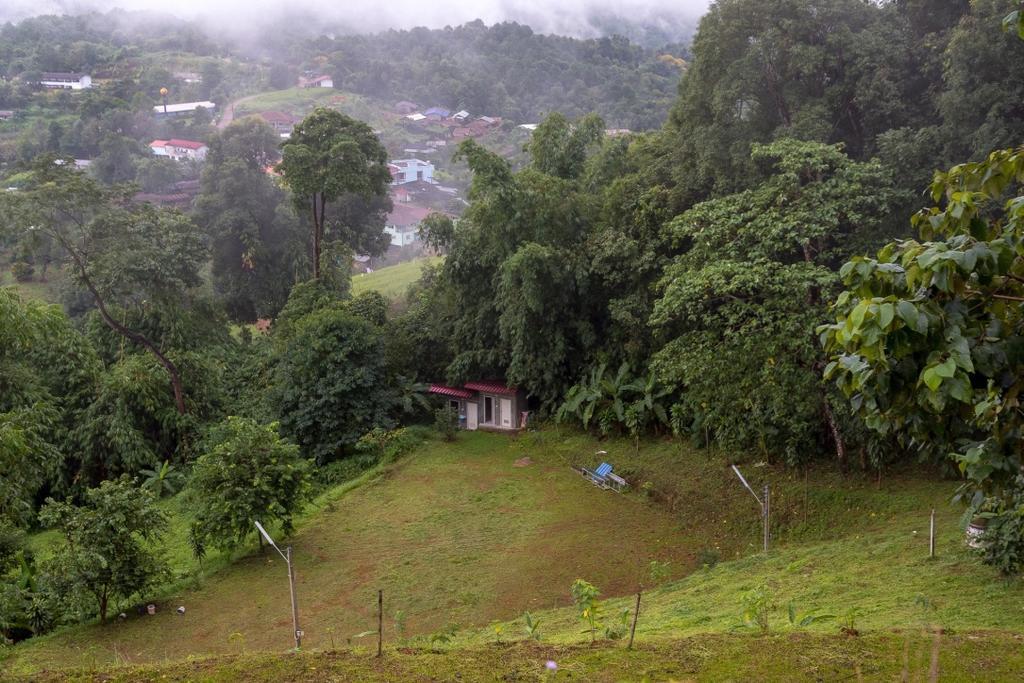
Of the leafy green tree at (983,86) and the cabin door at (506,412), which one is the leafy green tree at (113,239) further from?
the leafy green tree at (983,86)

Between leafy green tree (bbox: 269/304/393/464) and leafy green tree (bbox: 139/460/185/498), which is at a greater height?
leafy green tree (bbox: 269/304/393/464)

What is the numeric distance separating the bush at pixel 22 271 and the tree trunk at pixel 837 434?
2967cm

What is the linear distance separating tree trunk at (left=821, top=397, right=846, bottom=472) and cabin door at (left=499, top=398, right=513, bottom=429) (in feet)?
25.6

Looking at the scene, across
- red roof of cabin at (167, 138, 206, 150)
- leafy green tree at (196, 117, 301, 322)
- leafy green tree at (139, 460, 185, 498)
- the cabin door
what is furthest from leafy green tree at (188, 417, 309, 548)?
red roof of cabin at (167, 138, 206, 150)

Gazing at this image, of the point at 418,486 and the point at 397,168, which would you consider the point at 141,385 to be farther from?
the point at 397,168

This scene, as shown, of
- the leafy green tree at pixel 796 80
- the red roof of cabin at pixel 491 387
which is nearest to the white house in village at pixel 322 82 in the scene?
the red roof of cabin at pixel 491 387

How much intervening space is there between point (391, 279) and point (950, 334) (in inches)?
1223

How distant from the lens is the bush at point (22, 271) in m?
32.3

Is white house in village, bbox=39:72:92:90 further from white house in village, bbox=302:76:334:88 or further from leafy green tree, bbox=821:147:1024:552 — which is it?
leafy green tree, bbox=821:147:1024:552

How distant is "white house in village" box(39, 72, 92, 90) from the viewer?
6053cm

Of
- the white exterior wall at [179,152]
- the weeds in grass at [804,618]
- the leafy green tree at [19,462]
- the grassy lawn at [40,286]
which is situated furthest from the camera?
the white exterior wall at [179,152]

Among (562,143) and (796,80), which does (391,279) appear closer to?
(562,143)

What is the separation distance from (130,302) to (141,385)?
3.52m

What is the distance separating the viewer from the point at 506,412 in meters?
20.1
